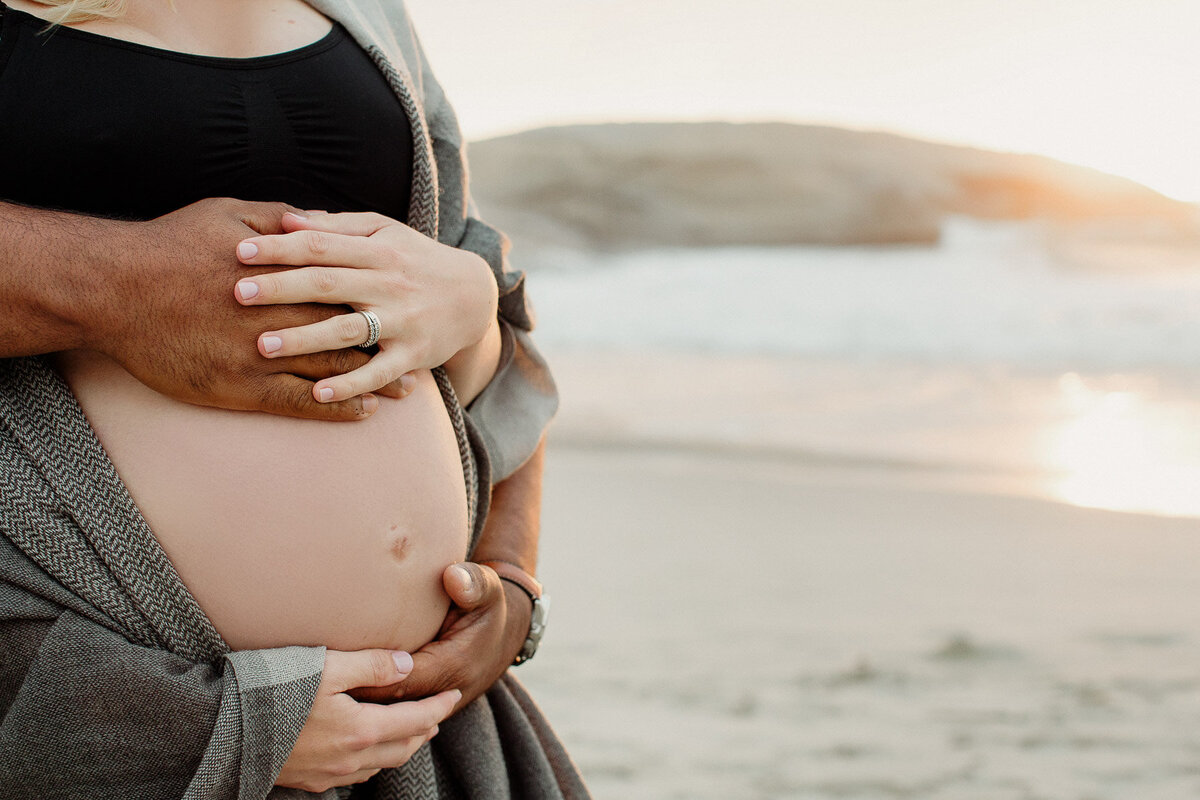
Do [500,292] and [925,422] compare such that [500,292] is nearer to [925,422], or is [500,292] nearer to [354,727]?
[354,727]

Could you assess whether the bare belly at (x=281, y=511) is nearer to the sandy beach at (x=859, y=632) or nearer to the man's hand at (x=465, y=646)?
Result: the man's hand at (x=465, y=646)

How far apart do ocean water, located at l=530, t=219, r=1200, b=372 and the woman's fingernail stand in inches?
207

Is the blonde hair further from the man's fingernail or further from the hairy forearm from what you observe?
the man's fingernail

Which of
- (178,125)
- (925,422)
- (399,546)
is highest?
(178,125)

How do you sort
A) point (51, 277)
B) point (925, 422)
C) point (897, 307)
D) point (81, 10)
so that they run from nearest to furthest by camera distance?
point (51, 277), point (81, 10), point (925, 422), point (897, 307)

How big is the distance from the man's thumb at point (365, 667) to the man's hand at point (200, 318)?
0.18 m

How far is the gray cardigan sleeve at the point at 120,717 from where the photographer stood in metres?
0.70

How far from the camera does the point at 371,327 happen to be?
2.58ft

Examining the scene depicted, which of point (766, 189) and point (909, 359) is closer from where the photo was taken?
point (909, 359)

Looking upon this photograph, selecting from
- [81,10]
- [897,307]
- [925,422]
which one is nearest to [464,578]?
[81,10]

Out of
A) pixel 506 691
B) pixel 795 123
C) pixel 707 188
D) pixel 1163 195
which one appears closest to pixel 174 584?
pixel 506 691

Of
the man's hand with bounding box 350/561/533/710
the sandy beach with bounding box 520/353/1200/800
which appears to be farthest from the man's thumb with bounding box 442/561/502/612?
the sandy beach with bounding box 520/353/1200/800

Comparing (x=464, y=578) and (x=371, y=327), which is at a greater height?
(x=371, y=327)

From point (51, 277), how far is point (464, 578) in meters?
0.36
